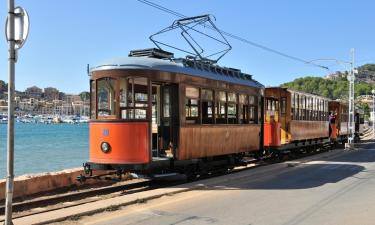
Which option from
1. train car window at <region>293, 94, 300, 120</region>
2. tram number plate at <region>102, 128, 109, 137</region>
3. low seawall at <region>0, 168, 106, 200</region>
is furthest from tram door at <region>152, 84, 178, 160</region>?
train car window at <region>293, 94, 300, 120</region>

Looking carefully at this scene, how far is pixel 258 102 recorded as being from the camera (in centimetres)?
1869

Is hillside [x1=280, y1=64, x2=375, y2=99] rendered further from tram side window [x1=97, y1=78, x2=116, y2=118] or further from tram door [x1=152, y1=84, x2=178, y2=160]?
tram side window [x1=97, y1=78, x2=116, y2=118]

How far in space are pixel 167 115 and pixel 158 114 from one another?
27 cm

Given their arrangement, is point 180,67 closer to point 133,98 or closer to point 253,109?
point 133,98

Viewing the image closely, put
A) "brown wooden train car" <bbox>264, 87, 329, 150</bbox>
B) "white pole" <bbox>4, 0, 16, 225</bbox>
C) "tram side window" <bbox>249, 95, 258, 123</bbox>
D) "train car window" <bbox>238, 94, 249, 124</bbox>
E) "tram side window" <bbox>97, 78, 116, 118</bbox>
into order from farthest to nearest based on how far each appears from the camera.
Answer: "brown wooden train car" <bbox>264, 87, 329, 150</bbox>, "tram side window" <bbox>249, 95, 258, 123</bbox>, "train car window" <bbox>238, 94, 249, 124</bbox>, "tram side window" <bbox>97, 78, 116, 118</bbox>, "white pole" <bbox>4, 0, 16, 225</bbox>

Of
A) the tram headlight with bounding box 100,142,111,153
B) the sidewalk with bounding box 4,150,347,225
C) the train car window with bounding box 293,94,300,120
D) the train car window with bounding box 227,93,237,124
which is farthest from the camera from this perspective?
the train car window with bounding box 293,94,300,120

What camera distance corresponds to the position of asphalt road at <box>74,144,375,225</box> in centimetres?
897

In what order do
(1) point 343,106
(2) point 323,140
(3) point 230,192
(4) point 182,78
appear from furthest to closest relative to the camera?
(1) point 343,106 < (2) point 323,140 < (4) point 182,78 < (3) point 230,192

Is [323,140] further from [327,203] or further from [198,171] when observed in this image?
[327,203]

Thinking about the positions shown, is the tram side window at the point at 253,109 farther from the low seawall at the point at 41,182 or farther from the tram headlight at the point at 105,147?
the tram headlight at the point at 105,147

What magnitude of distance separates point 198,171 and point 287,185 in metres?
2.62

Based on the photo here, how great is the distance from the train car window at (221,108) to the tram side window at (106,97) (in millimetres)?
3758

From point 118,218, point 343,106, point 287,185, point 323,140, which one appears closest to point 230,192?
point 287,185

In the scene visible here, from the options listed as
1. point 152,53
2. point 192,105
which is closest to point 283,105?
point 192,105
